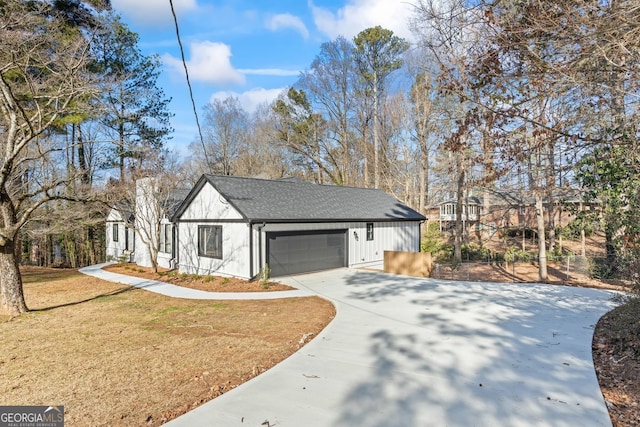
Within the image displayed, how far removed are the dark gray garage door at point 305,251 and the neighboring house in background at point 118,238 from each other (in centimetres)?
959

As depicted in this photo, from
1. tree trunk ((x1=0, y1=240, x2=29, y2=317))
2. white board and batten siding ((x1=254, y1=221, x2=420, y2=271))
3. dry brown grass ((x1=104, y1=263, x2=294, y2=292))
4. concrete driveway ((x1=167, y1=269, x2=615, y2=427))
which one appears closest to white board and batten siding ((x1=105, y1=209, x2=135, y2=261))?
dry brown grass ((x1=104, y1=263, x2=294, y2=292))

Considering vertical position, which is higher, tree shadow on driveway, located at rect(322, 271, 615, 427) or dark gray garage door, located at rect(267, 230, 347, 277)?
dark gray garage door, located at rect(267, 230, 347, 277)

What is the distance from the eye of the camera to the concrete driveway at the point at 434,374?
340cm

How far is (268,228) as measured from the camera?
1212 cm

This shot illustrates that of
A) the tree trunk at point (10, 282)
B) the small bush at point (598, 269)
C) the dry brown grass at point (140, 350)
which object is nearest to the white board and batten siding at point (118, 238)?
the dry brown grass at point (140, 350)

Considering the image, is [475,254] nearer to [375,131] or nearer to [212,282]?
[375,131]

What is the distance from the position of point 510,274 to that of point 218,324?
1537 centimetres

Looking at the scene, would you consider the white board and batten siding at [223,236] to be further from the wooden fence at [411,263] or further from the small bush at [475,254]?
the small bush at [475,254]

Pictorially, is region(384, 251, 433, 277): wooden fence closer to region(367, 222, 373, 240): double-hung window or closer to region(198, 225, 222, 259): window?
region(367, 222, 373, 240): double-hung window

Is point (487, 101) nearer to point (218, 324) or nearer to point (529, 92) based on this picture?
point (529, 92)

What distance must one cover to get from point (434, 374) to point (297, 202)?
10395 millimetres

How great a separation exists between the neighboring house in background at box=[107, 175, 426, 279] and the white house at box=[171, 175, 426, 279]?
0.11 feet

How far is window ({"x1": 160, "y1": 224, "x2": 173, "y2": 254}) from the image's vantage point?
16.2 metres

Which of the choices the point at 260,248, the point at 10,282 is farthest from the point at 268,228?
the point at 10,282
